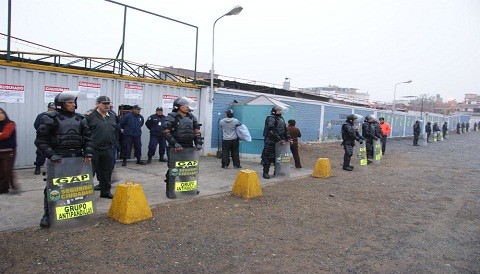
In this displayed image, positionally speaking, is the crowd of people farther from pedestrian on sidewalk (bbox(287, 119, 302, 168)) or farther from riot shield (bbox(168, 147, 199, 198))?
pedestrian on sidewalk (bbox(287, 119, 302, 168))

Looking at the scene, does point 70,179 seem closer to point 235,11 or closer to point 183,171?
point 183,171

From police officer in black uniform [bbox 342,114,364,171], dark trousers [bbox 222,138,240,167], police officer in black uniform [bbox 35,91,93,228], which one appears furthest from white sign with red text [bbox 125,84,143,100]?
police officer in black uniform [bbox 342,114,364,171]

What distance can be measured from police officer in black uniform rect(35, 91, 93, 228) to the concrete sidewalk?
2.24ft

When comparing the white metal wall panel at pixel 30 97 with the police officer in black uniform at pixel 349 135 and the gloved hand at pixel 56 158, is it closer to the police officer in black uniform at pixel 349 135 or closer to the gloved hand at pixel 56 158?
the gloved hand at pixel 56 158

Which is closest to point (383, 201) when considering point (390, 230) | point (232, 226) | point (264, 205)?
point (390, 230)

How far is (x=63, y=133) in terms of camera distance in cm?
488

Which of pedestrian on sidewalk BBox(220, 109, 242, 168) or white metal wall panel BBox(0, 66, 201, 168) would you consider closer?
white metal wall panel BBox(0, 66, 201, 168)

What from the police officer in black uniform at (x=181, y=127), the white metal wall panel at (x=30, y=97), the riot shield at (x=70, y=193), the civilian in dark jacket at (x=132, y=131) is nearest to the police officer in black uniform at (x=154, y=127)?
the civilian in dark jacket at (x=132, y=131)

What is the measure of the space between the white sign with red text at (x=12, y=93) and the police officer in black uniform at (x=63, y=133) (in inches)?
171

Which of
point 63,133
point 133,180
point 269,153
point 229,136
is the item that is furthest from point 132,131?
point 63,133

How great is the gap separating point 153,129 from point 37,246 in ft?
21.5

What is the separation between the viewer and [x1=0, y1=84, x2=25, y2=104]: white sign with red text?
8.05 meters

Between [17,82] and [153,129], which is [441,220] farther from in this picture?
[17,82]

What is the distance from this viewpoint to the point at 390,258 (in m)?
4.39
